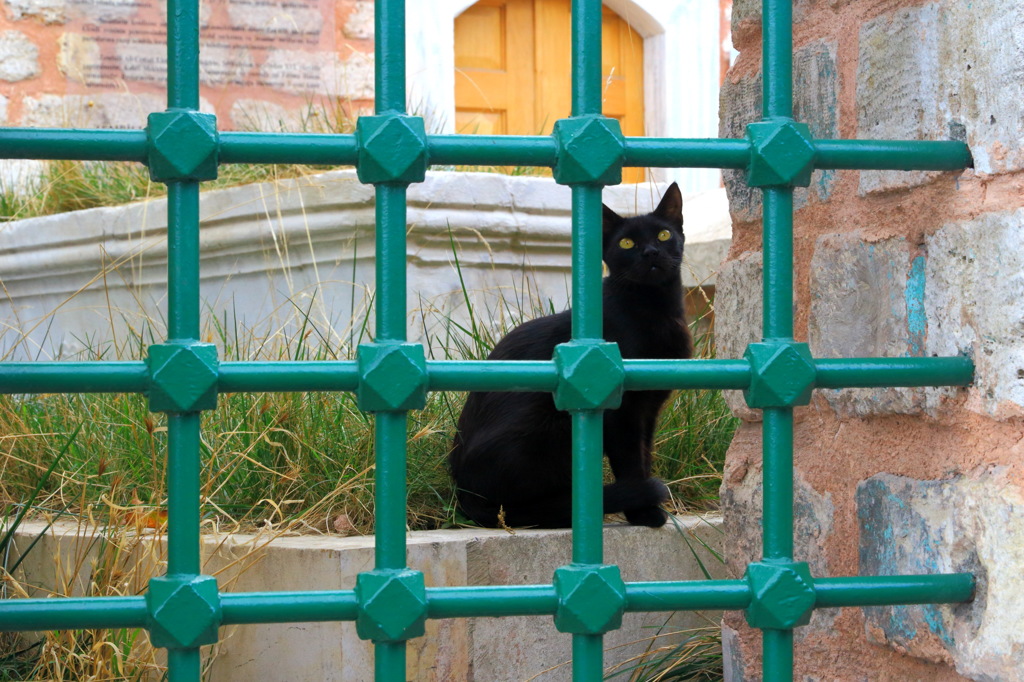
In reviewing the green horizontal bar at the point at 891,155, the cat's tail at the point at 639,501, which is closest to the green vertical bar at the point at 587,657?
the green horizontal bar at the point at 891,155

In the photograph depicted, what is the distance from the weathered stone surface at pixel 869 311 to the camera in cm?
130

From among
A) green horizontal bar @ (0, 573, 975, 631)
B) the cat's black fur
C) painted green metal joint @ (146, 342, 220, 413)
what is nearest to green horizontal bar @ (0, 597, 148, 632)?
green horizontal bar @ (0, 573, 975, 631)

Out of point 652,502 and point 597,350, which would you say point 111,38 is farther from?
point 597,350

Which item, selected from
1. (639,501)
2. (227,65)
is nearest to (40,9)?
(227,65)

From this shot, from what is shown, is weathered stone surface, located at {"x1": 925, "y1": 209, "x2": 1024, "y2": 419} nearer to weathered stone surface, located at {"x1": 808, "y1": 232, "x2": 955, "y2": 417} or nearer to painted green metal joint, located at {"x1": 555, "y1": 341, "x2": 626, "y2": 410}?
weathered stone surface, located at {"x1": 808, "y1": 232, "x2": 955, "y2": 417}

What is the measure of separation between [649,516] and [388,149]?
1216 millimetres

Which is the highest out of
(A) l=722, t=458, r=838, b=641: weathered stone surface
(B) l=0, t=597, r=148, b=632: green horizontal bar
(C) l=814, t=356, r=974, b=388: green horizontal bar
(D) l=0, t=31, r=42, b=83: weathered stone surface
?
(D) l=0, t=31, r=42, b=83: weathered stone surface

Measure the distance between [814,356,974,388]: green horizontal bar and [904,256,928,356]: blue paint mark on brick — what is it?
3.2 inches

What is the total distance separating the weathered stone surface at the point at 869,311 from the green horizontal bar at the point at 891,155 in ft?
0.39

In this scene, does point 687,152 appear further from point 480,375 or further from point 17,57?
point 17,57

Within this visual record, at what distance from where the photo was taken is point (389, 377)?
1095 millimetres

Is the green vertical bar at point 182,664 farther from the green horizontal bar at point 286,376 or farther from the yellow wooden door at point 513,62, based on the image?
the yellow wooden door at point 513,62

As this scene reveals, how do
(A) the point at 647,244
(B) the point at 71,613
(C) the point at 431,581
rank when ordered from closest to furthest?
1. (B) the point at 71,613
2. (C) the point at 431,581
3. (A) the point at 647,244

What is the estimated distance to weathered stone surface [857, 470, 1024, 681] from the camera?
1142 millimetres
